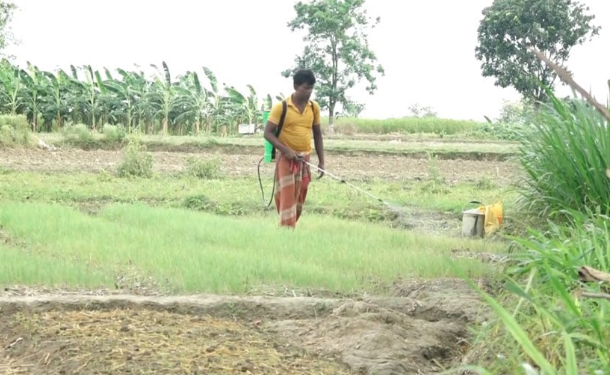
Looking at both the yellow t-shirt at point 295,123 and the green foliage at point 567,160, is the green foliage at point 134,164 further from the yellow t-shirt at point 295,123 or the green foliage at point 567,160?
the green foliage at point 567,160

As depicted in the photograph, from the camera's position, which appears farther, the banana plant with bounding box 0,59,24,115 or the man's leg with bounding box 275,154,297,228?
the banana plant with bounding box 0,59,24,115

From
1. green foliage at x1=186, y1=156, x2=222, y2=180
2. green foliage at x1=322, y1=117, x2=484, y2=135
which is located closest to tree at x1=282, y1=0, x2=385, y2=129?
green foliage at x1=322, y1=117, x2=484, y2=135

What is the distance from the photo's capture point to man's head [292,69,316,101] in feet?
22.7

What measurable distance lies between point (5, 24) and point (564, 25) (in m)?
22.4

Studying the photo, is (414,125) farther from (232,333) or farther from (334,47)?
(232,333)

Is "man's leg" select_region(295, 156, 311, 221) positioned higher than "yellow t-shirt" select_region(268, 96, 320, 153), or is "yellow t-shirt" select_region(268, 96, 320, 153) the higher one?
"yellow t-shirt" select_region(268, 96, 320, 153)

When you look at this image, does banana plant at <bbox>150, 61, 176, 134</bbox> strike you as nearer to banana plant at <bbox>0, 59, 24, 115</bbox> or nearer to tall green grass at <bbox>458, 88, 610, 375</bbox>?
banana plant at <bbox>0, 59, 24, 115</bbox>

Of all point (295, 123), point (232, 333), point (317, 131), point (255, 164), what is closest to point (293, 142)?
point (295, 123)

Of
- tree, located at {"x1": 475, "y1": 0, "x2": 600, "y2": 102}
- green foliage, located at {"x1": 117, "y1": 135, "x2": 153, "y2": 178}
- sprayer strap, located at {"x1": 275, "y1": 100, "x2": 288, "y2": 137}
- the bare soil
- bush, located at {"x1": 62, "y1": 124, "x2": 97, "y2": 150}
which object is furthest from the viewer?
tree, located at {"x1": 475, "y1": 0, "x2": 600, "y2": 102}

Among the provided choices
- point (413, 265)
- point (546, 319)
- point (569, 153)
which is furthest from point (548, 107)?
point (546, 319)

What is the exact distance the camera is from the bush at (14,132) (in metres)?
18.3

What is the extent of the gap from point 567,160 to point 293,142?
8.47 feet

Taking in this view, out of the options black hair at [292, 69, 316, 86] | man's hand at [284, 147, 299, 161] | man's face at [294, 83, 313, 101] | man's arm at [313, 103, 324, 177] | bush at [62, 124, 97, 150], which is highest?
black hair at [292, 69, 316, 86]

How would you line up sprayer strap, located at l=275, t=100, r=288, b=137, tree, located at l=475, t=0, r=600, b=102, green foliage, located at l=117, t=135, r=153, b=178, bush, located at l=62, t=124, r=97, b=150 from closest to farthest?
sprayer strap, located at l=275, t=100, r=288, b=137
green foliage, located at l=117, t=135, r=153, b=178
bush, located at l=62, t=124, r=97, b=150
tree, located at l=475, t=0, r=600, b=102
